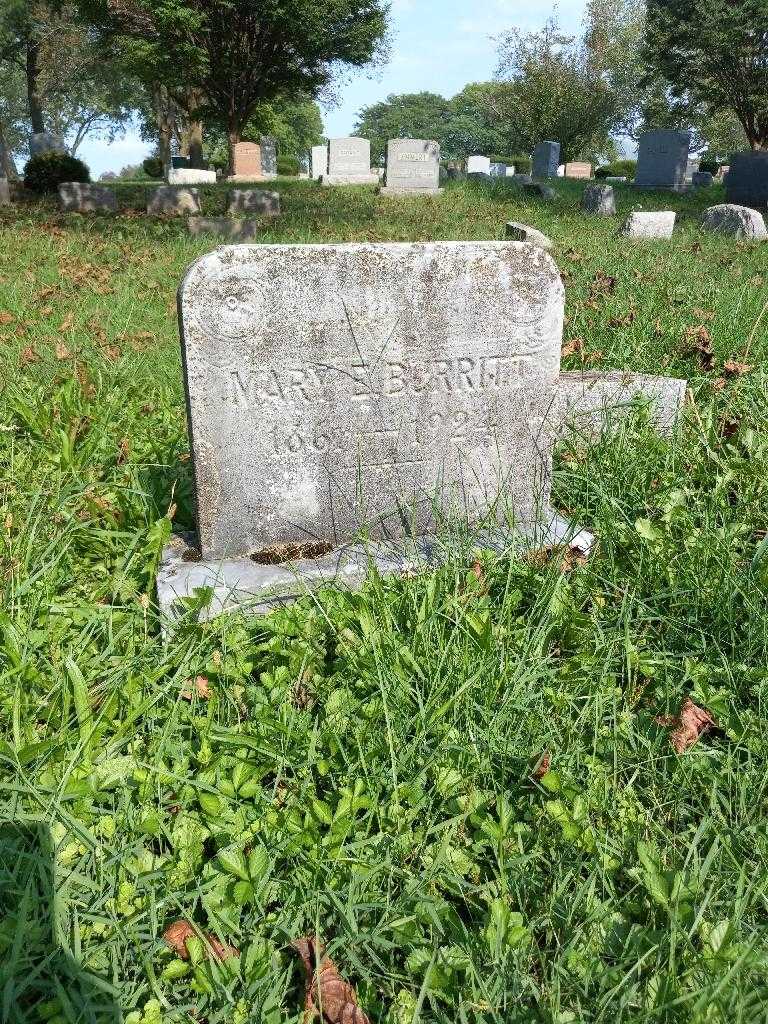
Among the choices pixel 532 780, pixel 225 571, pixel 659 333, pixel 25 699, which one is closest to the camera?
pixel 532 780

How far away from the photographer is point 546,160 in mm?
25625

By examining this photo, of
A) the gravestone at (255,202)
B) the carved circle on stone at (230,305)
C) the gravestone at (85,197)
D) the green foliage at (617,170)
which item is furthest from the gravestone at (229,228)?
the green foliage at (617,170)

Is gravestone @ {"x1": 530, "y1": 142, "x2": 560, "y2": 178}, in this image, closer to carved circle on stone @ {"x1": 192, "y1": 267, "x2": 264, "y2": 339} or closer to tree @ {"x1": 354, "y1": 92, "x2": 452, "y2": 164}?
carved circle on stone @ {"x1": 192, "y1": 267, "x2": 264, "y2": 339}

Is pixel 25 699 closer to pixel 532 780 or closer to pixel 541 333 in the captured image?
pixel 532 780

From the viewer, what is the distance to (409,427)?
2.94m

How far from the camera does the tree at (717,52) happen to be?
20.1 m

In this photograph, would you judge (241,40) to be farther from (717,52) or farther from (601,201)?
(717,52)

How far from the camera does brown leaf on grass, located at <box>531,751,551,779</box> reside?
1.99 meters

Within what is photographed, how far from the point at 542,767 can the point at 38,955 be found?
1.25 m

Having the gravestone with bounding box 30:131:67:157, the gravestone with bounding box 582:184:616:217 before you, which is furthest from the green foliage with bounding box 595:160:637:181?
the gravestone with bounding box 30:131:67:157

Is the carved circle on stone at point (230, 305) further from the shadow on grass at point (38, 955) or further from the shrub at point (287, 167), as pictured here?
the shrub at point (287, 167)

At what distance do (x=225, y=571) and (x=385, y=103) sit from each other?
389 feet

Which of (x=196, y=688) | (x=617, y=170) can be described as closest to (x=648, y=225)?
(x=196, y=688)

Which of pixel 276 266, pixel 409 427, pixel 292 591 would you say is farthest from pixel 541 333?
pixel 292 591
